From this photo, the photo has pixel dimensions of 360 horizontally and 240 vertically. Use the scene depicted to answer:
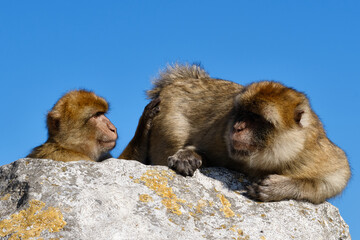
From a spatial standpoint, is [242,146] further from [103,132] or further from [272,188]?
[103,132]

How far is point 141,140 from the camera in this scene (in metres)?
5.24

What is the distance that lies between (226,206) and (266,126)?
38.9 inches

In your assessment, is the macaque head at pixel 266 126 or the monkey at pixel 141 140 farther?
the monkey at pixel 141 140

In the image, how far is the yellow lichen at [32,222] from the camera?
2592mm

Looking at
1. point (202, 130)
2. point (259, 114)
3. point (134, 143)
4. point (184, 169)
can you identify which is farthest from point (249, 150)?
point (134, 143)

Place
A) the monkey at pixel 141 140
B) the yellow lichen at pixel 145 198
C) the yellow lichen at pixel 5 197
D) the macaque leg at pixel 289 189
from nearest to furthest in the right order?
1. the yellow lichen at pixel 5 197
2. the yellow lichen at pixel 145 198
3. the macaque leg at pixel 289 189
4. the monkey at pixel 141 140

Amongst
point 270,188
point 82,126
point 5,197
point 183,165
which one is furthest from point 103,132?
point 5,197

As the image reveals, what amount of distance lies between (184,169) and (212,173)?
1.25 ft

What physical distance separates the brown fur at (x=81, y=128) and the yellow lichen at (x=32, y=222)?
80.4 inches

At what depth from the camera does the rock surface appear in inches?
105

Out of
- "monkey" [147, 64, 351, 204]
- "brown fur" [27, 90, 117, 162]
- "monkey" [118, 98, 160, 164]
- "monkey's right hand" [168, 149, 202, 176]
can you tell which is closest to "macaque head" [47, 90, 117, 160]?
"brown fur" [27, 90, 117, 162]

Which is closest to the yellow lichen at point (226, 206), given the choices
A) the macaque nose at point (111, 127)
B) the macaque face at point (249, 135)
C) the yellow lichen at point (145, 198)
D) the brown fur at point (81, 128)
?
the yellow lichen at point (145, 198)

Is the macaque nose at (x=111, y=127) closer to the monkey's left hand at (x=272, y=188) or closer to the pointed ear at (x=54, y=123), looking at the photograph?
the pointed ear at (x=54, y=123)

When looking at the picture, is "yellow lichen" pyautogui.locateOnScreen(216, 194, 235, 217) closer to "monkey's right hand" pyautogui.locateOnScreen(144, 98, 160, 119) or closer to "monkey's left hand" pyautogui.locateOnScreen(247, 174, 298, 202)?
"monkey's left hand" pyautogui.locateOnScreen(247, 174, 298, 202)
